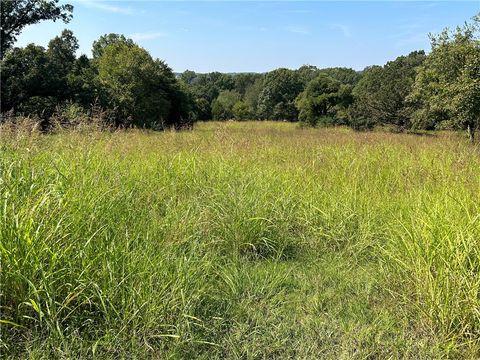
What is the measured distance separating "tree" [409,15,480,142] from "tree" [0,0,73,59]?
66.8ft

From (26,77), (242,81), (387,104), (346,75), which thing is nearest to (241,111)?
(346,75)

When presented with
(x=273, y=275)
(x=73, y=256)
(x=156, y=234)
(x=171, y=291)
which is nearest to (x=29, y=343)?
(x=73, y=256)

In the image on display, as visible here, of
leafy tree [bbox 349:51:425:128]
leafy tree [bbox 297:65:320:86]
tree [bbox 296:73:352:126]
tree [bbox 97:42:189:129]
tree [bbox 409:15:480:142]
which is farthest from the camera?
leafy tree [bbox 297:65:320:86]

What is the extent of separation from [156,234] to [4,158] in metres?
1.61

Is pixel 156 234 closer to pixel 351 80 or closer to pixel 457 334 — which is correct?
pixel 457 334

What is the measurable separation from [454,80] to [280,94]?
46703mm

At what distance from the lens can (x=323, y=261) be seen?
296 cm

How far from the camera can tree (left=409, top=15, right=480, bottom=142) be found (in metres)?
14.1

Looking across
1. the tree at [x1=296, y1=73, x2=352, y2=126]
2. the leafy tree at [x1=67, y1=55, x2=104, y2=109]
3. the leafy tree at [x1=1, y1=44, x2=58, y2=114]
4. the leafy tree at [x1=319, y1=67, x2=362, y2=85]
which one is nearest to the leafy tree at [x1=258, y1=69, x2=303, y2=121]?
the leafy tree at [x1=319, y1=67, x2=362, y2=85]

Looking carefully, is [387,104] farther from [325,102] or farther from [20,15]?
[20,15]

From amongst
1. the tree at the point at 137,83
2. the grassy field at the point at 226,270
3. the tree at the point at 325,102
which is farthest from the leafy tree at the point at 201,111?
the grassy field at the point at 226,270

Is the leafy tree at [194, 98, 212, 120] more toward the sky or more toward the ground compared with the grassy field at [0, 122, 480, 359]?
more toward the sky

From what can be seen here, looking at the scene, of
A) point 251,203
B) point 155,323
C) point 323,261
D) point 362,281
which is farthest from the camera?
point 251,203

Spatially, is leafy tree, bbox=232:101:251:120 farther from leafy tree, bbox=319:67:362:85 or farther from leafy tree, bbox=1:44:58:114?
leafy tree, bbox=1:44:58:114
